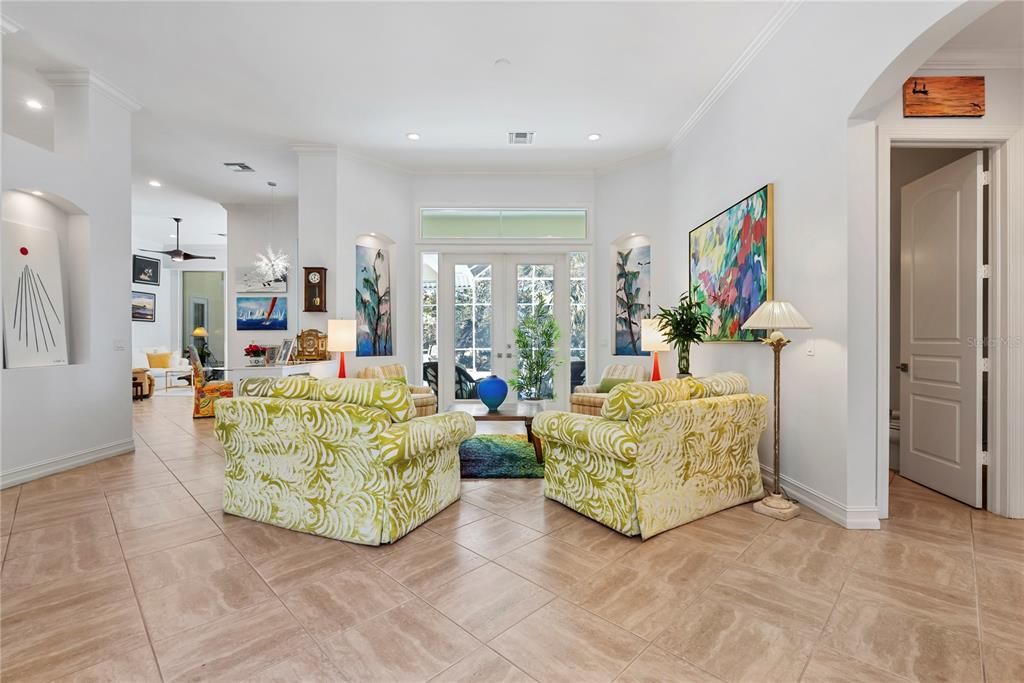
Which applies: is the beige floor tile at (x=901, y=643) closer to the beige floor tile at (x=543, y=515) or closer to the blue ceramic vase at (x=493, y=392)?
the beige floor tile at (x=543, y=515)

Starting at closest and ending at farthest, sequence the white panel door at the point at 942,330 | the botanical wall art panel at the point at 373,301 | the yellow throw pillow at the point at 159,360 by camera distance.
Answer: the white panel door at the point at 942,330, the botanical wall art panel at the point at 373,301, the yellow throw pillow at the point at 159,360

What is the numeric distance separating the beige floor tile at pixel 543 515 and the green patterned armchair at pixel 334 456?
53 cm

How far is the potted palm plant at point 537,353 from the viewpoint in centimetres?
623

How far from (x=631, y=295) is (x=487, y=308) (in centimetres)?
198

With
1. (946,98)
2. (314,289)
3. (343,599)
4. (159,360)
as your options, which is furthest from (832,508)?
(159,360)

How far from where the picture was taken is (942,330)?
132 inches

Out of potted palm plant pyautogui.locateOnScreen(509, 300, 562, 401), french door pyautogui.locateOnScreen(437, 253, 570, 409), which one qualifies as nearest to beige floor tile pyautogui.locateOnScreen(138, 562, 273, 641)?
potted palm plant pyautogui.locateOnScreen(509, 300, 562, 401)

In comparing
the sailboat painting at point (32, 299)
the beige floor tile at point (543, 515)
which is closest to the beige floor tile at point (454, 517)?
the beige floor tile at point (543, 515)

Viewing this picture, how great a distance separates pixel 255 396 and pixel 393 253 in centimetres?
383

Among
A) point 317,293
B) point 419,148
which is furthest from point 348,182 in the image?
point 317,293

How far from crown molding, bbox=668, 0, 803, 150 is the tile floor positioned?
334 cm

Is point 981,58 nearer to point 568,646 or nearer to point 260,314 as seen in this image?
point 568,646

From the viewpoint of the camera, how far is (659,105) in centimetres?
459

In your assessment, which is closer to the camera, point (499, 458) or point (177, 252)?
point (499, 458)
